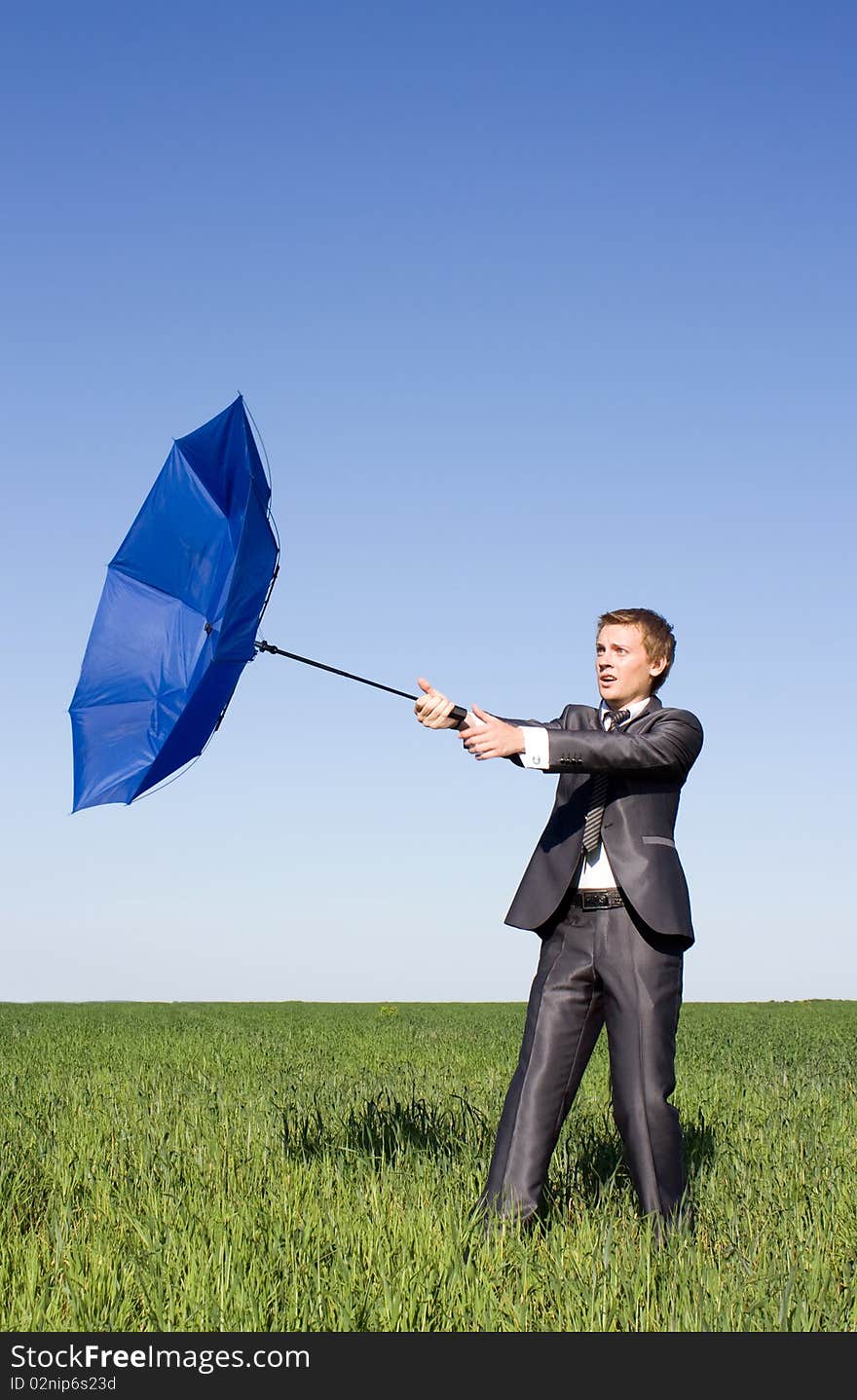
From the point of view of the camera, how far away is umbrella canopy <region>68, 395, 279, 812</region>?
198 inches

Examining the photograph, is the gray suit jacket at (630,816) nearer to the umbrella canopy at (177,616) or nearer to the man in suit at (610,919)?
the man in suit at (610,919)

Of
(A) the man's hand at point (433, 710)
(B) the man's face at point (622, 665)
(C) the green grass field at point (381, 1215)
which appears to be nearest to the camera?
(C) the green grass field at point (381, 1215)

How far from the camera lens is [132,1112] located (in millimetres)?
8117

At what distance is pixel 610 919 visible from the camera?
5.04 metres

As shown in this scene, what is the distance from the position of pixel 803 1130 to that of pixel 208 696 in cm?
498

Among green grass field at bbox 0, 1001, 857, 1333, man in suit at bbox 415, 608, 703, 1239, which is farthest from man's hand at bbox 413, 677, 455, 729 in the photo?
green grass field at bbox 0, 1001, 857, 1333

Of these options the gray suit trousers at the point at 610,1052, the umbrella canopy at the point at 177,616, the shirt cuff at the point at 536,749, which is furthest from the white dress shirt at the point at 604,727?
the umbrella canopy at the point at 177,616

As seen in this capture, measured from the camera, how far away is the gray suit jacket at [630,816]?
492cm

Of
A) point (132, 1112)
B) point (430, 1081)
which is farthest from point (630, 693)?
point (430, 1081)

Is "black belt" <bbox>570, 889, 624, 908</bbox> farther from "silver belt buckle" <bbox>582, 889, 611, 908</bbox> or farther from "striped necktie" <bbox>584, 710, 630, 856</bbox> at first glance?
"striped necktie" <bbox>584, 710, 630, 856</bbox>

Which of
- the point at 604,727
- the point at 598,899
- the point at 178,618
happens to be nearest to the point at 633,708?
the point at 604,727

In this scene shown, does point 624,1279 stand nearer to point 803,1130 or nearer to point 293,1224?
point 293,1224

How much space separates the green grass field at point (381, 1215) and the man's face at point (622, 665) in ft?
6.93

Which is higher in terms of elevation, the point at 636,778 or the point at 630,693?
the point at 630,693
